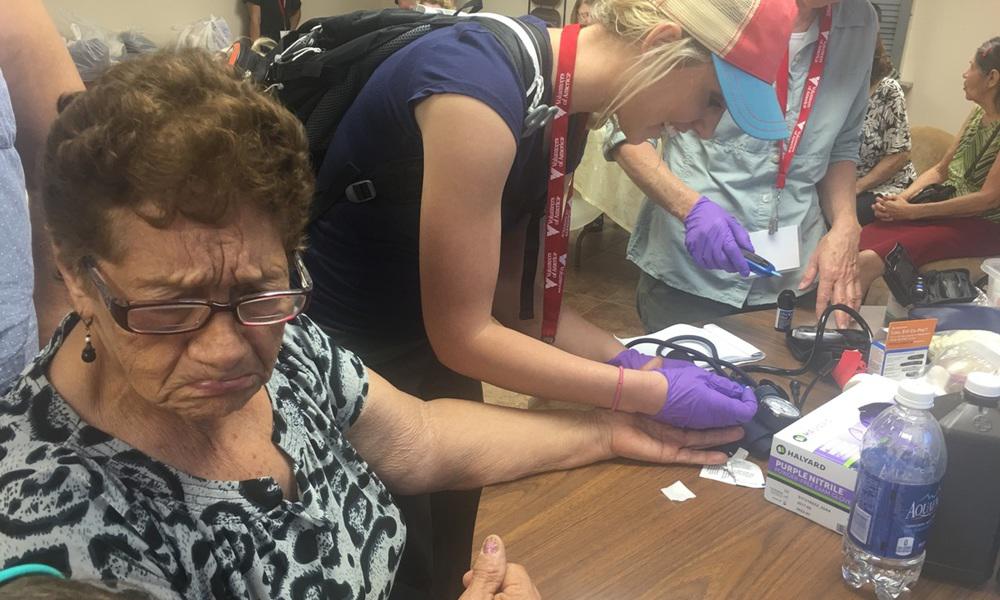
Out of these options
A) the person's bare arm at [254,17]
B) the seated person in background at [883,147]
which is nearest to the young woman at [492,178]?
the seated person in background at [883,147]

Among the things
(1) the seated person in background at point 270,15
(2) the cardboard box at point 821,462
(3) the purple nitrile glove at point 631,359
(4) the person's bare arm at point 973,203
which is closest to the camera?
(2) the cardboard box at point 821,462

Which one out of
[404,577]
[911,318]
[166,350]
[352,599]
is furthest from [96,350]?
[911,318]

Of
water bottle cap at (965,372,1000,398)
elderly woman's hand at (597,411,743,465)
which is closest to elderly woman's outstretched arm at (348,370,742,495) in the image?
elderly woman's hand at (597,411,743,465)

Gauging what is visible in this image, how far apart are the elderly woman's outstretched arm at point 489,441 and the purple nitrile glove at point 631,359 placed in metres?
0.17

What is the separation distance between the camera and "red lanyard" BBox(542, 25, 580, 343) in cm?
131

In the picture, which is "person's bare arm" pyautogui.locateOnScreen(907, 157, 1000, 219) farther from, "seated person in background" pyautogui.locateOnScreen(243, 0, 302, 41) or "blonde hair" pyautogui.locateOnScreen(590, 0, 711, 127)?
"seated person in background" pyautogui.locateOnScreen(243, 0, 302, 41)

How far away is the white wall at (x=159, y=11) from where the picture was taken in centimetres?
450

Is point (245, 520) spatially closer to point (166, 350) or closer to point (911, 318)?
point (166, 350)

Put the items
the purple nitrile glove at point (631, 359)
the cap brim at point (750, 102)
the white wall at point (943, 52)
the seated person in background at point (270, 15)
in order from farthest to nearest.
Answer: the seated person in background at point (270, 15)
the white wall at point (943, 52)
the purple nitrile glove at point (631, 359)
the cap brim at point (750, 102)

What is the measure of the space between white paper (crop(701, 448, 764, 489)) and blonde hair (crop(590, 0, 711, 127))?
0.60 m

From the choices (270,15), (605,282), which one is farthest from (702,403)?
(270,15)

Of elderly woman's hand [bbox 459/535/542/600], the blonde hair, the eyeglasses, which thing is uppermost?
the blonde hair

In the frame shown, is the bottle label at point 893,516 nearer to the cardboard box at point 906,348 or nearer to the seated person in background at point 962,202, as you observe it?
the cardboard box at point 906,348

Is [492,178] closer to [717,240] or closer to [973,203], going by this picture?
[717,240]
